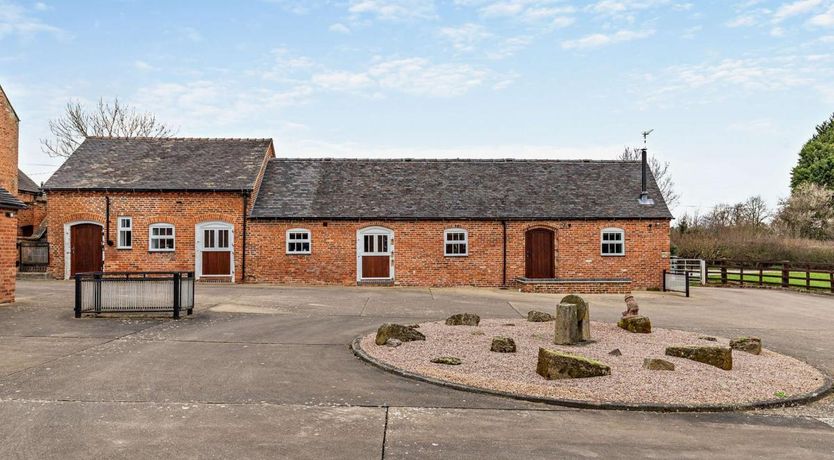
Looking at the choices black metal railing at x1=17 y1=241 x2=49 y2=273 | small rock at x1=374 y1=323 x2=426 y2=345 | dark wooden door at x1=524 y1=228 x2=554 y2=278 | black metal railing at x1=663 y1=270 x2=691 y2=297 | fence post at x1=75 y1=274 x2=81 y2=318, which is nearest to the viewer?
small rock at x1=374 y1=323 x2=426 y2=345

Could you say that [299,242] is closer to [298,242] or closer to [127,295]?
[298,242]

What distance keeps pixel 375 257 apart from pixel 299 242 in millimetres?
3186

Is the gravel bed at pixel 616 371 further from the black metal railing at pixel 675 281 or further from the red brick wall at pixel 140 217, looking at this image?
the red brick wall at pixel 140 217

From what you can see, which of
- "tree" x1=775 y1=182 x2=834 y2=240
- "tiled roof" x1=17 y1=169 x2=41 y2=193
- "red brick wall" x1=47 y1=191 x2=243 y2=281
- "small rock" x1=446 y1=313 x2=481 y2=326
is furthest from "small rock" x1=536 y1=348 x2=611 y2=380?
"tree" x1=775 y1=182 x2=834 y2=240

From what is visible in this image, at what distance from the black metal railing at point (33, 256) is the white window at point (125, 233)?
3.36m

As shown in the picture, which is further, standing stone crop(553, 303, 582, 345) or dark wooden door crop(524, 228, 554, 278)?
dark wooden door crop(524, 228, 554, 278)

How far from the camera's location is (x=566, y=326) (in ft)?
34.0

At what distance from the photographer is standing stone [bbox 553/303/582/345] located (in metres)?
10.3

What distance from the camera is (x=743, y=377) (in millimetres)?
8094

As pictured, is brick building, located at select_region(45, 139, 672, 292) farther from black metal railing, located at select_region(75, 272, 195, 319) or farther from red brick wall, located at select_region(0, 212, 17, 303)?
black metal railing, located at select_region(75, 272, 195, 319)

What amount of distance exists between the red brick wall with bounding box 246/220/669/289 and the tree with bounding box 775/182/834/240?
119 feet

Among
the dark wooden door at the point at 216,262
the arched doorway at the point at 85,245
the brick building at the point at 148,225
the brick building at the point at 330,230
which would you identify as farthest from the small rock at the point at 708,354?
the arched doorway at the point at 85,245

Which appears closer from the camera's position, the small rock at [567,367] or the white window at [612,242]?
the small rock at [567,367]

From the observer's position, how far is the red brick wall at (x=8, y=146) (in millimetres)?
26234
